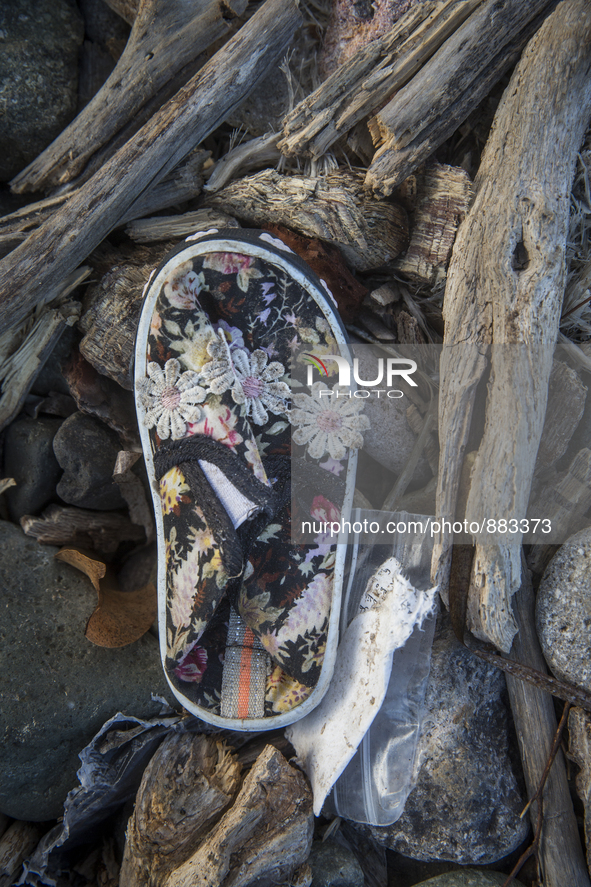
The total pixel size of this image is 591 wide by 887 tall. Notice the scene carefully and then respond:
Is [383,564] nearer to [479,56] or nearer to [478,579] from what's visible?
[478,579]

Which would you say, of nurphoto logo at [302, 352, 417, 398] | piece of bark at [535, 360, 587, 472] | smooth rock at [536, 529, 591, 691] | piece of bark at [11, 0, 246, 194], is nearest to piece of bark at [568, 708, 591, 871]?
smooth rock at [536, 529, 591, 691]

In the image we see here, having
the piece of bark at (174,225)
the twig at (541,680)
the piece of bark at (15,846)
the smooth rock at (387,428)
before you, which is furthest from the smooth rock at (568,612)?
the piece of bark at (15,846)

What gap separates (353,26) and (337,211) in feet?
2.67

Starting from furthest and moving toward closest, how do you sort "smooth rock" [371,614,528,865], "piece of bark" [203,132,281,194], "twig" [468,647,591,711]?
"piece of bark" [203,132,281,194], "smooth rock" [371,614,528,865], "twig" [468,647,591,711]

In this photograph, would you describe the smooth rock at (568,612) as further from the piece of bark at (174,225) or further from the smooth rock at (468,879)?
the piece of bark at (174,225)

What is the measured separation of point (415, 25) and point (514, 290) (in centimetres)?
113

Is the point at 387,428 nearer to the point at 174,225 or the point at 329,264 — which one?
the point at 329,264

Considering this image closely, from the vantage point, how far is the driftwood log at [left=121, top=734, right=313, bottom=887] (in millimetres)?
1797

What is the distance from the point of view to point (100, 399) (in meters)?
2.31

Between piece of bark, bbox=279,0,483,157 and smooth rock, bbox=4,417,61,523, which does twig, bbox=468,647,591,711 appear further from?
piece of bark, bbox=279,0,483,157

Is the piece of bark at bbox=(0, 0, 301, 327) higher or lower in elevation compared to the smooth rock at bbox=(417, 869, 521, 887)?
higher

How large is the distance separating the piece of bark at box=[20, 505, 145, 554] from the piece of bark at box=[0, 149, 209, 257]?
1173mm

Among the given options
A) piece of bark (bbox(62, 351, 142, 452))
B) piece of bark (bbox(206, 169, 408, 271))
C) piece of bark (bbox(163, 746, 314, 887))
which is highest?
piece of bark (bbox(206, 169, 408, 271))

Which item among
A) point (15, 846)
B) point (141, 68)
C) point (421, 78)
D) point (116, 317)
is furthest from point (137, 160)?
point (15, 846)
